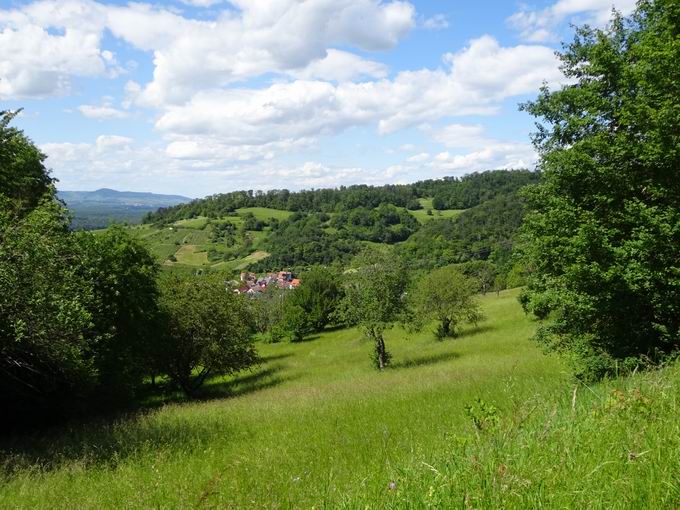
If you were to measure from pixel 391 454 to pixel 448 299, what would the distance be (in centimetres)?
3306

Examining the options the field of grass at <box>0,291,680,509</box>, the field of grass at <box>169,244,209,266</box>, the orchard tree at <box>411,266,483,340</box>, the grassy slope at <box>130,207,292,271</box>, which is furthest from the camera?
the grassy slope at <box>130,207,292,271</box>

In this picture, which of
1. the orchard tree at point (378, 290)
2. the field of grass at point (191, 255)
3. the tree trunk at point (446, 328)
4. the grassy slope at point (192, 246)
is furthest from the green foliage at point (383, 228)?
the orchard tree at point (378, 290)

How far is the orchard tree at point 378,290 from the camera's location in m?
25.3

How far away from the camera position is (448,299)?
37969 mm

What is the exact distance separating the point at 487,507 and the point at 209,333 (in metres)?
22.1

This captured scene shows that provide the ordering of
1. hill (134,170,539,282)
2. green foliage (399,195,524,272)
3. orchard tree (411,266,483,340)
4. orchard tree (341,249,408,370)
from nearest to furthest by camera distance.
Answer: orchard tree (341,249,408,370)
orchard tree (411,266,483,340)
green foliage (399,195,524,272)
hill (134,170,539,282)

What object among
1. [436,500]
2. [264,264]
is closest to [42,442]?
[436,500]

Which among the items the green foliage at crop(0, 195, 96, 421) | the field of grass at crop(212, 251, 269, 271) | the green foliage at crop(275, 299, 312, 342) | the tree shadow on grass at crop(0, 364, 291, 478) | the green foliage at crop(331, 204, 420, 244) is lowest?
the green foliage at crop(275, 299, 312, 342)

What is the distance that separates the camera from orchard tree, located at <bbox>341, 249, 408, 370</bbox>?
25.3 metres

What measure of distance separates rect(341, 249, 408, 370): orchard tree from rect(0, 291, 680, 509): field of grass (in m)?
10.1

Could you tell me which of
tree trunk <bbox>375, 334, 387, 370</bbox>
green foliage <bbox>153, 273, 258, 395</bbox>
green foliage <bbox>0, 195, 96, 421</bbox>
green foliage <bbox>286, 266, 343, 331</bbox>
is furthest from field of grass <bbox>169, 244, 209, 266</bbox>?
green foliage <bbox>0, 195, 96, 421</bbox>

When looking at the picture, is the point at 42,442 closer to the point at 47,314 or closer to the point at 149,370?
the point at 47,314

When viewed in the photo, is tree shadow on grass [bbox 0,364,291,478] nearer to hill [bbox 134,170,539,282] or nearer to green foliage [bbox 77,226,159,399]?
green foliage [bbox 77,226,159,399]

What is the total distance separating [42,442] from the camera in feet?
39.2
